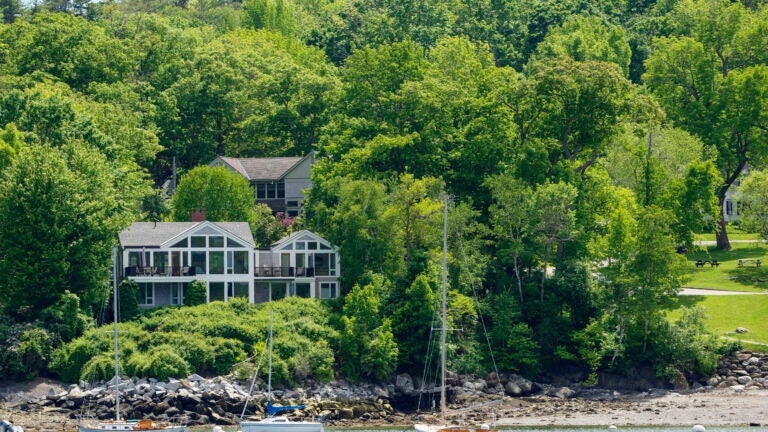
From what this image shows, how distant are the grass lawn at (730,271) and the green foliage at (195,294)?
95.4 ft

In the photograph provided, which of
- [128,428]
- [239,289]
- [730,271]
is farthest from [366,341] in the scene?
[730,271]

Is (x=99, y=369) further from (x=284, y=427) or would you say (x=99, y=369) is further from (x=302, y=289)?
(x=302, y=289)

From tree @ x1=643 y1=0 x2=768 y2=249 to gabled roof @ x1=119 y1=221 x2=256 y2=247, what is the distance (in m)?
35.7

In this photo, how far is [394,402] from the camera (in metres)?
77.2

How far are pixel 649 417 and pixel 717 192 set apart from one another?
34.4m

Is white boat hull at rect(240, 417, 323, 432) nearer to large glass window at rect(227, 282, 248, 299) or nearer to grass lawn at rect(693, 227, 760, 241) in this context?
large glass window at rect(227, 282, 248, 299)

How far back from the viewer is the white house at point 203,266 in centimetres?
8406

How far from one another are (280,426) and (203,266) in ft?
73.4

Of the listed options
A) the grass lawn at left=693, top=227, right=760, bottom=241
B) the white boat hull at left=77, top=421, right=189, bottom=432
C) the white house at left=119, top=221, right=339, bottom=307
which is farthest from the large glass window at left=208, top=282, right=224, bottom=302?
the grass lawn at left=693, top=227, right=760, bottom=241

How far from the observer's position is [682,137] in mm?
99312

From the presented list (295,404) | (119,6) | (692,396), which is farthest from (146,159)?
(119,6)

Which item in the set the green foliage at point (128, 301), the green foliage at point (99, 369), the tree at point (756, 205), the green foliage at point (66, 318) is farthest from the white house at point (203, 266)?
the tree at point (756, 205)

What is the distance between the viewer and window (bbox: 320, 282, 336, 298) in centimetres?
8819

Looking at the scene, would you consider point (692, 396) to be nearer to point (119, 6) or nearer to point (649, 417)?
point (649, 417)
